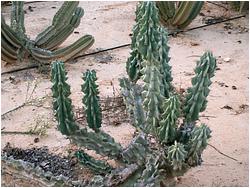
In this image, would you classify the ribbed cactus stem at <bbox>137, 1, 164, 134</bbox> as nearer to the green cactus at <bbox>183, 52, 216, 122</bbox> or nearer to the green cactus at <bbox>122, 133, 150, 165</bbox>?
the green cactus at <bbox>183, 52, 216, 122</bbox>

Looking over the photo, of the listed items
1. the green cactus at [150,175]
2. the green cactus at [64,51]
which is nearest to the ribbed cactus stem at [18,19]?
the green cactus at [64,51]

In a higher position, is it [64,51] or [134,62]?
[134,62]

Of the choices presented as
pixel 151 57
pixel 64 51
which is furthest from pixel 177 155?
pixel 64 51

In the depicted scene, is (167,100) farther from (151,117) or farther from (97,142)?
(97,142)

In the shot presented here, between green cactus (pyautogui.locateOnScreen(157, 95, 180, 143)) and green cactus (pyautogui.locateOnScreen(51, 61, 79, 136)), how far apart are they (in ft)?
1.80

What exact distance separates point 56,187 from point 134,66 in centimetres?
94

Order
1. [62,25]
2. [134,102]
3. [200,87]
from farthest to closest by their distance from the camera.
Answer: [62,25]
[134,102]
[200,87]

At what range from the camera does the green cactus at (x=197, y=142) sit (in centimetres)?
304

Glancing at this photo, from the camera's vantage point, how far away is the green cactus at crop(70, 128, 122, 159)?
342cm

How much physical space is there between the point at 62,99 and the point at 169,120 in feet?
2.13

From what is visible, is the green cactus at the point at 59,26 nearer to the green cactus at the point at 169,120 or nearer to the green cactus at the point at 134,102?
the green cactus at the point at 134,102

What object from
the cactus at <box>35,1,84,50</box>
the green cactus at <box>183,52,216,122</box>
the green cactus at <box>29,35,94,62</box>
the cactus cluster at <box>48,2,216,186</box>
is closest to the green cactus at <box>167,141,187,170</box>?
the cactus cluster at <box>48,2,216,186</box>

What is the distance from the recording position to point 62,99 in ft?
Result: 10.7

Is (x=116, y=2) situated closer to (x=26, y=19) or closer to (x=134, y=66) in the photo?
(x=26, y=19)
